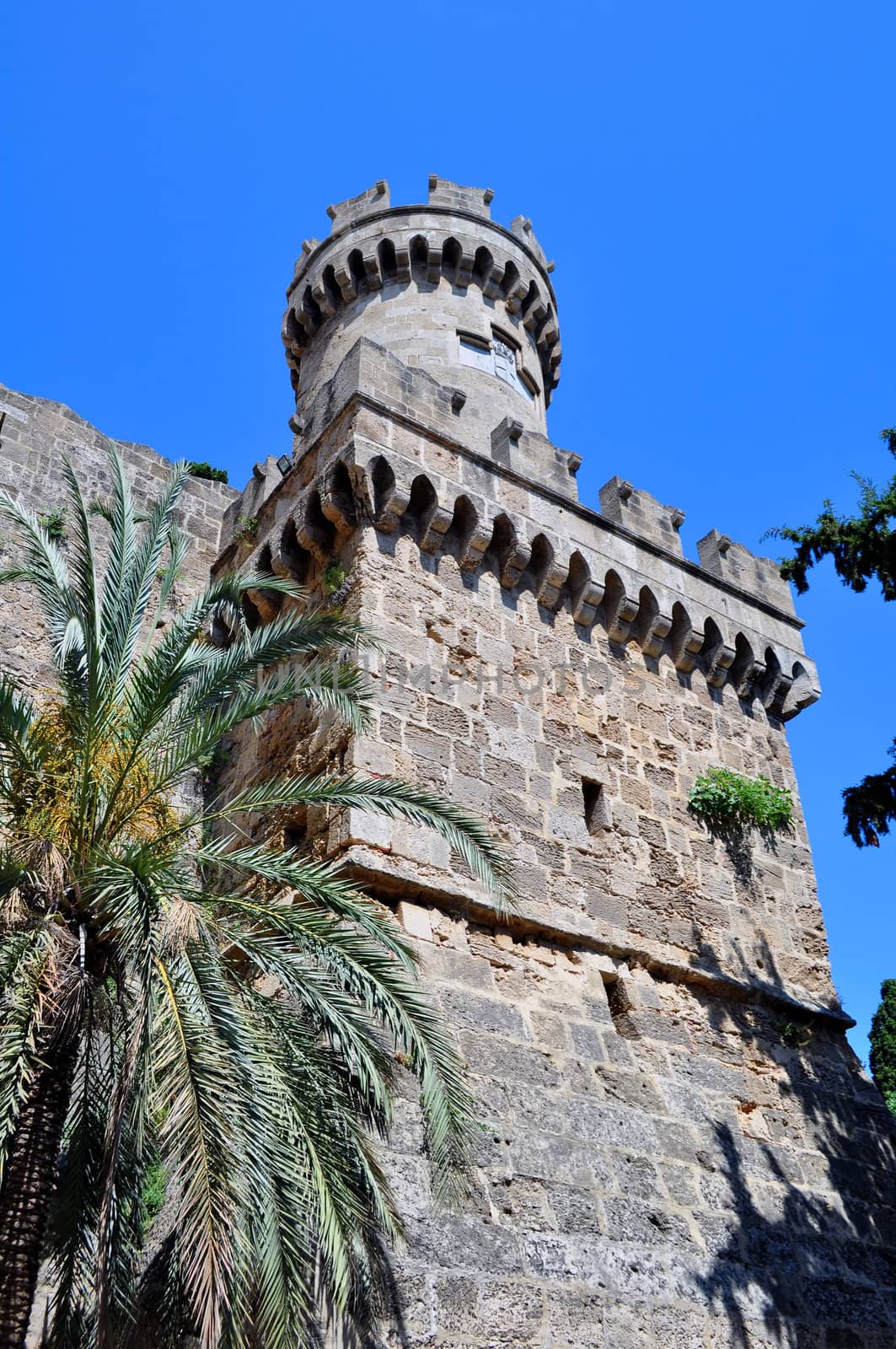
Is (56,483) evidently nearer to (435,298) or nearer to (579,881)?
(435,298)

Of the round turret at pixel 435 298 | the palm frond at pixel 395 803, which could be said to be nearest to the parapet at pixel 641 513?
the round turret at pixel 435 298

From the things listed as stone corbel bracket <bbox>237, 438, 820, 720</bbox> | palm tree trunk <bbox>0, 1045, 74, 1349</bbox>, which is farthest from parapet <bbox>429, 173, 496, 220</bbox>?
palm tree trunk <bbox>0, 1045, 74, 1349</bbox>

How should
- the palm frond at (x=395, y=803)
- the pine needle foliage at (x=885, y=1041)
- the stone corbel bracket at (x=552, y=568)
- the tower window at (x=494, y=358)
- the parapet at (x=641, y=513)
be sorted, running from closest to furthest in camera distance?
1. the palm frond at (x=395, y=803)
2. the stone corbel bracket at (x=552, y=568)
3. the parapet at (x=641, y=513)
4. the tower window at (x=494, y=358)
5. the pine needle foliage at (x=885, y=1041)

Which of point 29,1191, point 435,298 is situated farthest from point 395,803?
point 435,298

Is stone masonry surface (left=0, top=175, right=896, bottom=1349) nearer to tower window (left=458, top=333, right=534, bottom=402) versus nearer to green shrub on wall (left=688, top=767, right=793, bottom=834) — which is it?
green shrub on wall (left=688, top=767, right=793, bottom=834)

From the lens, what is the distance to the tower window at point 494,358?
13.1m

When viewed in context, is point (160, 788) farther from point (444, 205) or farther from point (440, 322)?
point (444, 205)

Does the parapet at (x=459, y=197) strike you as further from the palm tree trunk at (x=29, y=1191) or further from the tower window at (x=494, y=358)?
the palm tree trunk at (x=29, y=1191)

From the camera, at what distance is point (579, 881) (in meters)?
8.98

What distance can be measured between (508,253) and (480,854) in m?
9.28

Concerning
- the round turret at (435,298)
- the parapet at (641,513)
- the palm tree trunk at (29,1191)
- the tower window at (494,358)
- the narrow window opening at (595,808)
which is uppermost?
the round turret at (435,298)

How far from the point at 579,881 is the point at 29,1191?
4.46 meters

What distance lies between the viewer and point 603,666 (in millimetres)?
10461

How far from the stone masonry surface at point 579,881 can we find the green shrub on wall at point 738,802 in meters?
0.17
